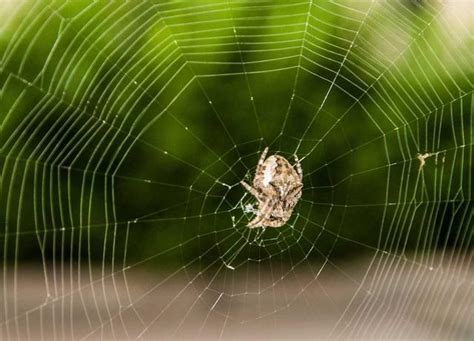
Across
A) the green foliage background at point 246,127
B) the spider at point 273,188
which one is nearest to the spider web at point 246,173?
the green foliage background at point 246,127

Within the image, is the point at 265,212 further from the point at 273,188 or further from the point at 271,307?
the point at 271,307

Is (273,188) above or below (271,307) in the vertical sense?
above

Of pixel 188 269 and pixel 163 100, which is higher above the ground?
pixel 163 100

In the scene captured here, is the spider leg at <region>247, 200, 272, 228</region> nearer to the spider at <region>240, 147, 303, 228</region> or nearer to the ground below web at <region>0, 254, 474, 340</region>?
the spider at <region>240, 147, 303, 228</region>

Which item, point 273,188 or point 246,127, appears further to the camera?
point 246,127

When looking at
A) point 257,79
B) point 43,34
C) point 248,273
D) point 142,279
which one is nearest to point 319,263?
point 248,273

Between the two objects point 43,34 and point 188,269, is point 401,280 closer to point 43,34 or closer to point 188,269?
point 188,269

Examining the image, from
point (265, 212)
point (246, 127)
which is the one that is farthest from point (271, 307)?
point (265, 212)
